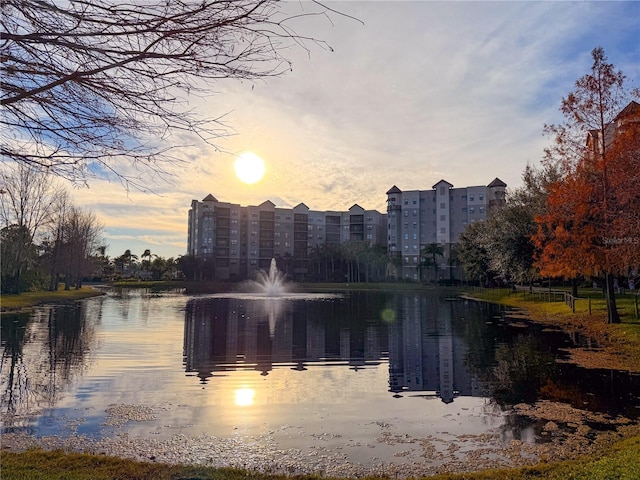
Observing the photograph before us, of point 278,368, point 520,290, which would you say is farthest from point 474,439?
point 520,290

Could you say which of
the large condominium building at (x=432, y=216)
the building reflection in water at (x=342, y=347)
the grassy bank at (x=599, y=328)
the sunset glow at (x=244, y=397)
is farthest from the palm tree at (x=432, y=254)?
the sunset glow at (x=244, y=397)

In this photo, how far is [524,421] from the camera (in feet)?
31.3

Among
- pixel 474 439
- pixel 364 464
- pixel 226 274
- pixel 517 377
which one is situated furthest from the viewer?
pixel 226 274

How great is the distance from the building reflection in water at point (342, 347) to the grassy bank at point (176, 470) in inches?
192

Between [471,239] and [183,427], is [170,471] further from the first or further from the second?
[471,239]

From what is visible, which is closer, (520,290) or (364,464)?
(364,464)

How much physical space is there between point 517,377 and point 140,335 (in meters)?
17.1

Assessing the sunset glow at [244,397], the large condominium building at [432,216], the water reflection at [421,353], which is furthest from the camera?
the large condominium building at [432,216]

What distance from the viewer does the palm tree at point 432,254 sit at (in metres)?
93.5

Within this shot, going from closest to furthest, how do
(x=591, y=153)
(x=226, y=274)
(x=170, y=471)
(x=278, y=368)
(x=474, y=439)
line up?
(x=170, y=471), (x=474, y=439), (x=278, y=368), (x=591, y=153), (x=226, y=274)

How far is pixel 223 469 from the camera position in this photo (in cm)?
673

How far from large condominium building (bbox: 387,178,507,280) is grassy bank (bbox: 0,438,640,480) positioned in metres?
93.0

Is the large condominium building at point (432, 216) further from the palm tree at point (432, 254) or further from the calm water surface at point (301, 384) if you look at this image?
the calm water surface at point (301, 384)

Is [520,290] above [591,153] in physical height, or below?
below
